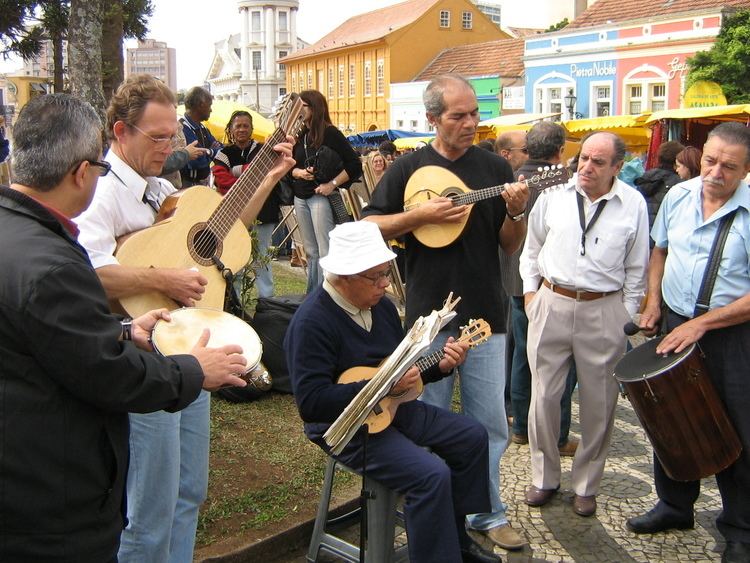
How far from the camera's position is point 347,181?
7.61 metres

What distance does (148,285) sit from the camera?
2871mm

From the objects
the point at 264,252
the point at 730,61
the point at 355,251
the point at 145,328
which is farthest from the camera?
the point at 730,61

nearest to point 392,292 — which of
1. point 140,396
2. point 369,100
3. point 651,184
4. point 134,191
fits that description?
point 651,184

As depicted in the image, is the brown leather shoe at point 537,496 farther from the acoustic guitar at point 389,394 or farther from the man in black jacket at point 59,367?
the man in black jacket at point 59,367

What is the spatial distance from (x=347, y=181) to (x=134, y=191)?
475 centimetres

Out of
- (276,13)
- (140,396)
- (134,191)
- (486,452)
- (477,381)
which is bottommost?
(486,452)

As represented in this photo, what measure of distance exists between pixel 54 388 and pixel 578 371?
313 centimetres

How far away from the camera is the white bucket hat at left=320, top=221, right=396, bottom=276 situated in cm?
337

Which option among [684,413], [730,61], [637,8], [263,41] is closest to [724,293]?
[684,413]

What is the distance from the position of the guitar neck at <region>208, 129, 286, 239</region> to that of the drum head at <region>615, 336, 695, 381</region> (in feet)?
6.76

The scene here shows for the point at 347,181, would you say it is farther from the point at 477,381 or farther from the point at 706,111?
the point at 706,111

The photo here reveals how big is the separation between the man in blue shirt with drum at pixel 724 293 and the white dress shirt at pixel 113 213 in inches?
102

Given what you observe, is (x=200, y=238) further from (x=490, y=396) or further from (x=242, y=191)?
(x=490, y=396)

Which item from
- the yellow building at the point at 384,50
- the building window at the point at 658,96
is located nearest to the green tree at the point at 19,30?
the building window at the point at 658,96
